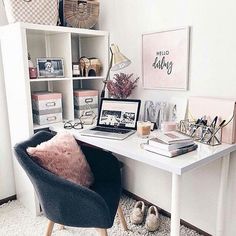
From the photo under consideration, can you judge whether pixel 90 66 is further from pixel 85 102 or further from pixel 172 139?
pixel 172 139

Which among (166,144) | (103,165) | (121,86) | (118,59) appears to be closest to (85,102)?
(121,86)

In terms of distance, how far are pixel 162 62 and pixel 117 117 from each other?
0.51 meters

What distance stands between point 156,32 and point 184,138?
85 cm

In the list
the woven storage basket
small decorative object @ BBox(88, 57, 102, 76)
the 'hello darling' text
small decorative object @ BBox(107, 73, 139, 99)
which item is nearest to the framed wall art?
the 'hello darling' text

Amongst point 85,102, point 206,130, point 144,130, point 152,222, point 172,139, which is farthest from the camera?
point 85,102

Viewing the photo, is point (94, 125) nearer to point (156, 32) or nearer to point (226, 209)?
point (156, 32)

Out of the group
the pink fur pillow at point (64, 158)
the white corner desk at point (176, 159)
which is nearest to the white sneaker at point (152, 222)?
the white corner desk at point (176, 159)

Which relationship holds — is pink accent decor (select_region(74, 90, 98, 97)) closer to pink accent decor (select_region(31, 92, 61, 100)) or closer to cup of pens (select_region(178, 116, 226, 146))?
pink accent decor (select_region(31, 92, 61, 100))

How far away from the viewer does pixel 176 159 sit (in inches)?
50.1

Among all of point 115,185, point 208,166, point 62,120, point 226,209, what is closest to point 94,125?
point 62,120

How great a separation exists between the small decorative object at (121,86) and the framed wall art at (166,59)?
4.9 inches

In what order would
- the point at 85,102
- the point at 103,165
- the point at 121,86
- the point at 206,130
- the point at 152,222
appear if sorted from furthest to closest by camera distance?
the point at 85,102
the point at 121,86
the point at 152,222
the point at 103,165
the point at 206,130

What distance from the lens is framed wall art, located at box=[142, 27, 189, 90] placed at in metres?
1.72

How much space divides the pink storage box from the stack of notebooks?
0.22 metres
